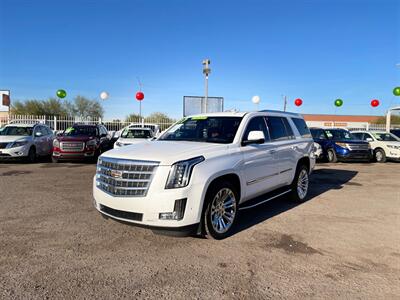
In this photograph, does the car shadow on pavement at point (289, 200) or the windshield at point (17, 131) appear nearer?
the car shadow on pavement at point (289, 200)

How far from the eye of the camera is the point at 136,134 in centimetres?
1422

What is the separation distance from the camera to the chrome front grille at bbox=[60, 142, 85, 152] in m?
13.0

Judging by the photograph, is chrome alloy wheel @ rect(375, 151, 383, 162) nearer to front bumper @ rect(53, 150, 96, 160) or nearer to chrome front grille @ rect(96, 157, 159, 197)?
front bumper @ rect(53, 150, 96, 160)

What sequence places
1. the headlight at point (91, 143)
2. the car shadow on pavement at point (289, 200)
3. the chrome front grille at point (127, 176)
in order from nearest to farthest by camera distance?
the chrome front grille at point (127, 176) → the car shadow on pavement at point (289, 200) → the headlight at point (91, 143)

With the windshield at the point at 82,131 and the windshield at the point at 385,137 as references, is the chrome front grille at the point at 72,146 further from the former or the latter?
the windshield at the point at 385,137

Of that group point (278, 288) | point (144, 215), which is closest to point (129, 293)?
point (144, 215)

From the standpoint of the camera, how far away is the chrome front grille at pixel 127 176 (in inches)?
164

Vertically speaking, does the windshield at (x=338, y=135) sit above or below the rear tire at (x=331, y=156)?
above

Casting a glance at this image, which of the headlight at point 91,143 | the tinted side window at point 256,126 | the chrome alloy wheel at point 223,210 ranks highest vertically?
the tinted side window at point 256,126

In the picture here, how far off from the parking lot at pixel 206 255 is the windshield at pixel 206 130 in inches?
60.2

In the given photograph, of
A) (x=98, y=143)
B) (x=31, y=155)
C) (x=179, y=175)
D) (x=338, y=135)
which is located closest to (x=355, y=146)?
(x=338, y=135)

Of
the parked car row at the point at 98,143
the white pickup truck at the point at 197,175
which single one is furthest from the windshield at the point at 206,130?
the parked car row at the point at 98,143

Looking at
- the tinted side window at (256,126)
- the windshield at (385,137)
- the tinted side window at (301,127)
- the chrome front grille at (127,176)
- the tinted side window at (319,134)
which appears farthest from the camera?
the windshield at (385,137)

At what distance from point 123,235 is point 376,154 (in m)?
15.6
